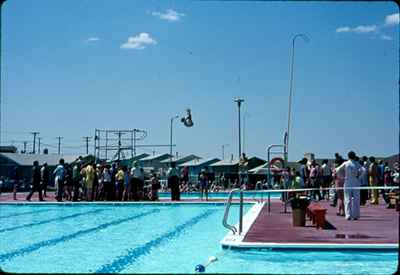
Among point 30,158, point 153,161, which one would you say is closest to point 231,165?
point 153,161

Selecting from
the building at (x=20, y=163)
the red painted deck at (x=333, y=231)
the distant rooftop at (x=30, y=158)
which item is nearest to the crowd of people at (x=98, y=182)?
the red painted deck at (x=333, y=231)

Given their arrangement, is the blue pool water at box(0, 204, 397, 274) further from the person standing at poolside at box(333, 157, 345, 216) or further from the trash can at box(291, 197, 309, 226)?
the person standing at poolside at box(333, 157, 345, 216)

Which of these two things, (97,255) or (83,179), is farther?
(83,179)

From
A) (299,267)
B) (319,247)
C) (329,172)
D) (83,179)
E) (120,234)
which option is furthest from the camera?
(83,179)

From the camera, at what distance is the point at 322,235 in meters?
8.02

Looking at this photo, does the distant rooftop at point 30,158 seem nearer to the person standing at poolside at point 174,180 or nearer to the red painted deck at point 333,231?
the person standing at poolside at point 174,180

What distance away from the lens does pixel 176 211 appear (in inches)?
610

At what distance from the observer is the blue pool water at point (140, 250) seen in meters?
6.40

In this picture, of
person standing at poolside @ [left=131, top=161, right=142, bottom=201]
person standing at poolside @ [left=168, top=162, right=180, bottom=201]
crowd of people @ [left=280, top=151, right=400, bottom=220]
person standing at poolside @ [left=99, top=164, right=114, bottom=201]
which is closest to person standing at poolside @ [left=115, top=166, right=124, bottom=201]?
person standing at poolside @ [left=99, top=164, right=114, bottom=201]

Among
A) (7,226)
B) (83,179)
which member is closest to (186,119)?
(83,179)

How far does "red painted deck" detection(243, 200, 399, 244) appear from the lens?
7.53 metres

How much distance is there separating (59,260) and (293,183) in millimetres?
9698

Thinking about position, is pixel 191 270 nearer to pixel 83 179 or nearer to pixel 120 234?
pixel 120 234

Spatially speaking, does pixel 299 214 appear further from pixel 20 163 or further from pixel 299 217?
pixel 20 163
